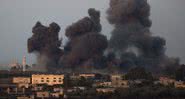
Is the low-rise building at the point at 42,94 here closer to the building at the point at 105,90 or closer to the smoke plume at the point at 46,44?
the building at the point at 105,90

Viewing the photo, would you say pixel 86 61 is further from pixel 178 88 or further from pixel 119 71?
pixel 178 88

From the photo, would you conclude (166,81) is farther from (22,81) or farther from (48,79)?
(22,81)

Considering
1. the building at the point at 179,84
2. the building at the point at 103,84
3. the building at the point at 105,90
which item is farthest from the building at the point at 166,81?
the building at the point at 105,90

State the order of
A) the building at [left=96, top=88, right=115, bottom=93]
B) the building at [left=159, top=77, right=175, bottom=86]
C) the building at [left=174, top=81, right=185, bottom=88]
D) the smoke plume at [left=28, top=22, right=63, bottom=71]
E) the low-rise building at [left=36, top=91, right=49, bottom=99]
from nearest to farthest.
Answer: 1. the low-rise building at [left=36, top=91, right=49, bottom=99]
2. the building at [left=96, top=88, right=115, bottom=93]
3. the building at [left=174, top=81, right=185, bottom=88]
4. the building at [left=159, top=77, right=175, bottom=86]
5. the smoke plume at [left=28, top=22, right=63, bottom=71]

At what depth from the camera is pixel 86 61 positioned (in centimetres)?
5525

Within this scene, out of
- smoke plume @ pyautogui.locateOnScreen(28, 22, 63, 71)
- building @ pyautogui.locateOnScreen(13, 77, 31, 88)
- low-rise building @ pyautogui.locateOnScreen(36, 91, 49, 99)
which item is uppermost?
smoke plume @ pyautogui.locateOnScreen(28, 22, 63, 71)

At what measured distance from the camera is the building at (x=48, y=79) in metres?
47.8

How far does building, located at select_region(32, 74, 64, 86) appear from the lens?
47.8m

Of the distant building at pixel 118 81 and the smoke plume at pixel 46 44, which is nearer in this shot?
the distant building at pixel 118 81

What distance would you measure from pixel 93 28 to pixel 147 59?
3898mm

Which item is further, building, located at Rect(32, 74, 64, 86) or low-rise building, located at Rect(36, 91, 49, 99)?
building, located at Rect(32, 74, 64, 86)

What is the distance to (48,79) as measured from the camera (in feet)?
159

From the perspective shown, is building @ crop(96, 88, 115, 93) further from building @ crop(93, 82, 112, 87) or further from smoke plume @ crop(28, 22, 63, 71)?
smoke plume @ crop(28, 22, 63, 71)

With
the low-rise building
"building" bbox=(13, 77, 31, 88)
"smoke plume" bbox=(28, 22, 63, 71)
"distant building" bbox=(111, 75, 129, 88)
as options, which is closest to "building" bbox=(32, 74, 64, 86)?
"building" bbox=(13, 77, 31, 88)
